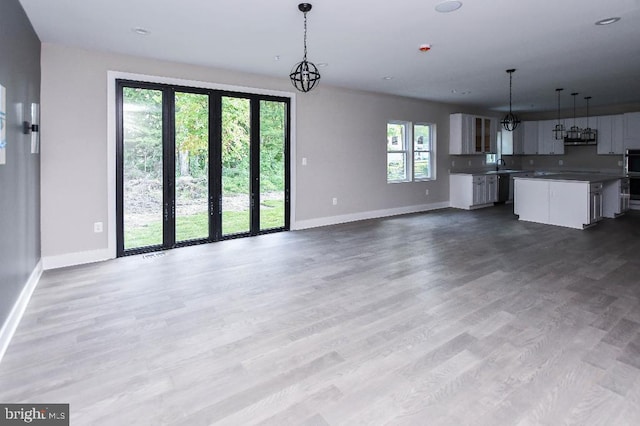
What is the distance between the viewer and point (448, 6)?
3297mm

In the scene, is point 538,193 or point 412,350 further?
point 538,193

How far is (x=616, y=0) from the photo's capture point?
10.5 feet

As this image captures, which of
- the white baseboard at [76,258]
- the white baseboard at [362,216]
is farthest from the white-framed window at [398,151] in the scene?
the white baseboard at [76,258]

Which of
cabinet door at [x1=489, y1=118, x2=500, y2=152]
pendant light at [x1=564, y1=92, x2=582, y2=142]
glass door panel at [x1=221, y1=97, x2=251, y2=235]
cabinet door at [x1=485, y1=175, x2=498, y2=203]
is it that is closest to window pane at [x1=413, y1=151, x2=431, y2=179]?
cabinet door at [x1=485, y1=175, x2=498, y2=203]

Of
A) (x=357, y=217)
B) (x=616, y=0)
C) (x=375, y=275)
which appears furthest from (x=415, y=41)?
(x=357, y=217)

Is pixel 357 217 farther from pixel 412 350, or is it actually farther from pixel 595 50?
pixel 412 350

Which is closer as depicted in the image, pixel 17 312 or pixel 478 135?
pixel 17 312

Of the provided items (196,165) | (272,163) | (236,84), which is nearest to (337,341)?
(196,165)

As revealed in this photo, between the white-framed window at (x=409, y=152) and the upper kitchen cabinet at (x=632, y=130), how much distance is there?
430 centimetres

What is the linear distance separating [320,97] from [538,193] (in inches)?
167

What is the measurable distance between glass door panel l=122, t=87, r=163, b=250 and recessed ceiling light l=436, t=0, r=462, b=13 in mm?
3426

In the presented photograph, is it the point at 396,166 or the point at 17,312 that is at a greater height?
the point at 396,166

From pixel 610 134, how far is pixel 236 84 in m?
8.70

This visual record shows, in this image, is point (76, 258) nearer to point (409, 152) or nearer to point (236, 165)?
point (236, 165)
